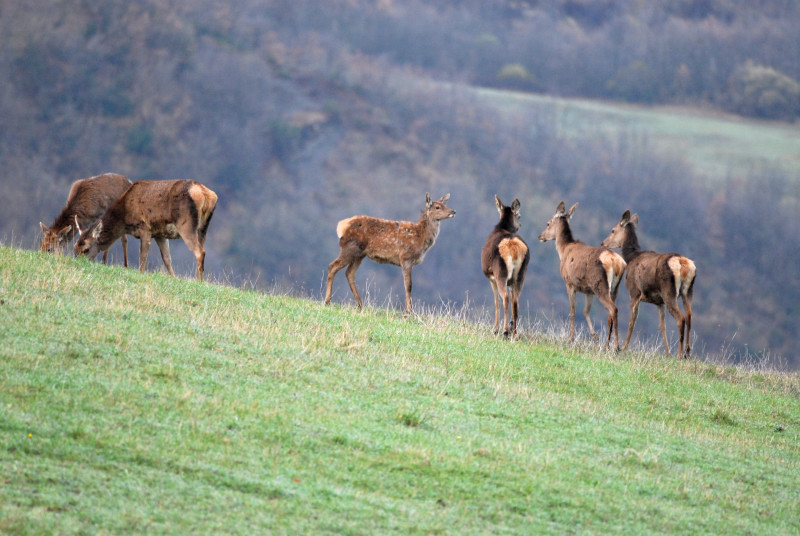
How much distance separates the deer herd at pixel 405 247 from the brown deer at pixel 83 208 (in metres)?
0.02

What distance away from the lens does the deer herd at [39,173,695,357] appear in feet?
53.6

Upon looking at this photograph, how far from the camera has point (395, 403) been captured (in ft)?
30.9

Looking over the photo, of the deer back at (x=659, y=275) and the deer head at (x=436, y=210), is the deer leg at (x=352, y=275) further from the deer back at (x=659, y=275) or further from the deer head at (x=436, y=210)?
the deer back at (x=659, y=275)

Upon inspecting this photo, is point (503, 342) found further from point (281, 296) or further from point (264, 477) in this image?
point (264, 477)

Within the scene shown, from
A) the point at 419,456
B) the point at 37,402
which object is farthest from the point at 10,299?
the point at 419,456

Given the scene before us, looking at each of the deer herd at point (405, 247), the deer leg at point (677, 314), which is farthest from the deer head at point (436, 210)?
the deer leg at point (677, 314)

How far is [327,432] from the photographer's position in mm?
8055

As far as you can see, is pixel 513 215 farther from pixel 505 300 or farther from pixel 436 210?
pixel 505 300

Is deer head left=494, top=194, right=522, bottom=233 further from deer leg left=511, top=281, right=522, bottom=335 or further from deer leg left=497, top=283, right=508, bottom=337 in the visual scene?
deer leg left=497, top=283, right=508, bottom=337

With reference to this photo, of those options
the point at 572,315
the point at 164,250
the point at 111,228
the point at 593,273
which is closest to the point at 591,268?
the point at 593,273

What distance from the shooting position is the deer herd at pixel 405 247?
16.3 m

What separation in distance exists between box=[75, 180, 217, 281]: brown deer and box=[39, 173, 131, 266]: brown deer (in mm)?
530

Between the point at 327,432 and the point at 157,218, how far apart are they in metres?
9.82

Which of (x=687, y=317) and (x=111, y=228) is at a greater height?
(x=111, y=228)
